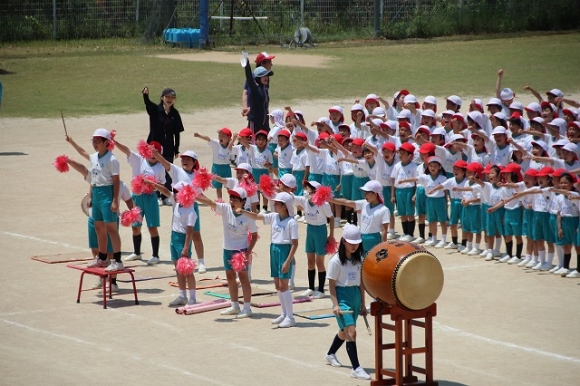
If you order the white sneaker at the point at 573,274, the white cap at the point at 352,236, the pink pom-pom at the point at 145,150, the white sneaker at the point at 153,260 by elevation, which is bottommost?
the white sneaker at the point at 573,274

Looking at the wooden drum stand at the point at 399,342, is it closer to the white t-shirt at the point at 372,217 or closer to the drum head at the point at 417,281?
the drum head at the point at 417,281

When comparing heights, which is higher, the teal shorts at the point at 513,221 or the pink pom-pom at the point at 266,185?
the pink pom-pom at the point at 266,185

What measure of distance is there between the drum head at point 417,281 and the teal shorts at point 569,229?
6343mm

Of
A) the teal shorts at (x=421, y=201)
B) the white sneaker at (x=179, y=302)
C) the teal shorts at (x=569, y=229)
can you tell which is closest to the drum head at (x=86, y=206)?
the white sneaker at (x=179, y=302)

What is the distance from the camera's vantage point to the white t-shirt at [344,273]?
498 inches

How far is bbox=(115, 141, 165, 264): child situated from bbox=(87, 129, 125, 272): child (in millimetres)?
1556

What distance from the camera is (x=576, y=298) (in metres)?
16.0

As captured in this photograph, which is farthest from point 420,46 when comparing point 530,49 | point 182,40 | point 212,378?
point 212,378

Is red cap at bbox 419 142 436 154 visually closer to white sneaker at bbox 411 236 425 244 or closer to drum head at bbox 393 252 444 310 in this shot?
white sneaker at bbox 411 236 425 244

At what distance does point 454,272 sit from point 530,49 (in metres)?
29.5

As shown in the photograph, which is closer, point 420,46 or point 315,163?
point 315,163

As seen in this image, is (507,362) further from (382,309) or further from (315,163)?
(315,163)

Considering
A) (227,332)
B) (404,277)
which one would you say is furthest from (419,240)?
(404,277)

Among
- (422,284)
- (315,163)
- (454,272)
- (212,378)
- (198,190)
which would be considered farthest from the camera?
(315,163)
